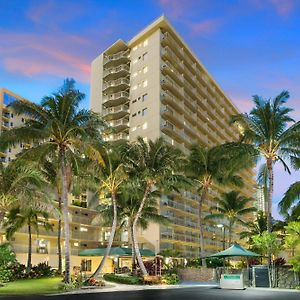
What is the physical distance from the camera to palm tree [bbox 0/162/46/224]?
3294 centimetres

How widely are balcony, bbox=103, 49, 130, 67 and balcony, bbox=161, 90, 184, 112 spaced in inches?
507

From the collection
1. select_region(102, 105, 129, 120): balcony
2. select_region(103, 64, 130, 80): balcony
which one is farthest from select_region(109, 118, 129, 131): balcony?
select_region(103, 64, 130, 80): balcony

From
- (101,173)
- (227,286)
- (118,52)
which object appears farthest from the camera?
(118,52)

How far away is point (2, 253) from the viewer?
3155 cm

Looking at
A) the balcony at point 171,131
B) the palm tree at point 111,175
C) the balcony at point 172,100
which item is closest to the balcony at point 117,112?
the balcony at point 172,100

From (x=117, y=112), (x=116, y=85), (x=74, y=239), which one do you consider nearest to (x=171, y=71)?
(x=116, y=85)

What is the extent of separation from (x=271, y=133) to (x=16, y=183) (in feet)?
73.5

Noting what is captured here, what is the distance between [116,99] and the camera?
88.9 meters

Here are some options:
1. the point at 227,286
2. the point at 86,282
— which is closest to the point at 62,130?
the point at 86,282

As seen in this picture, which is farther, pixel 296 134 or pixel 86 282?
pixel 296 134

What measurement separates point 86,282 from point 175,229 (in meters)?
48.6

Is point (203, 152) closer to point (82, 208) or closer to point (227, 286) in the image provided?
point (227, 286)

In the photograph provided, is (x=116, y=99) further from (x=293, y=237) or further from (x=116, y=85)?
(x=293, y=237)

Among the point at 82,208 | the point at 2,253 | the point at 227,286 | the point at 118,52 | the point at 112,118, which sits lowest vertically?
the point at 227,286
